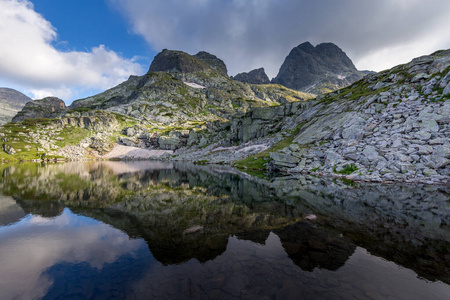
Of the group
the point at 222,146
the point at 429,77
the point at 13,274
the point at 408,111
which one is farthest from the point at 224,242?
the point at 222,146

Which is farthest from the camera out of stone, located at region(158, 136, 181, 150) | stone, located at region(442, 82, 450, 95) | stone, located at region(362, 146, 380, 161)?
stone, located at region(158, 136, 181, 150)

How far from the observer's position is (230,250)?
44.3 ft

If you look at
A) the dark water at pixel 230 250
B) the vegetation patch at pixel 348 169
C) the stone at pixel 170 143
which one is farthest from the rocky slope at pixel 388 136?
the stone at pixel 170 143

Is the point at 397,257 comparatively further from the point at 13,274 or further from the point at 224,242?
the point at 13,274

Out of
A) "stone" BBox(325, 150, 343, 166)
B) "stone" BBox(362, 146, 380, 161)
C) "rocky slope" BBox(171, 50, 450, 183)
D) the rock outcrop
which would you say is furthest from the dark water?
"stone" BBox(325, 150, 343, 166)

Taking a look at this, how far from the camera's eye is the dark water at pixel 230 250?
9.52 metres

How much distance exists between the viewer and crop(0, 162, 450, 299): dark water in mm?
9516

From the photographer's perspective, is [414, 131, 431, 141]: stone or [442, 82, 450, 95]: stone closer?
[414, 131, 431, 141]: stone

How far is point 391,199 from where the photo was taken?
2625cm

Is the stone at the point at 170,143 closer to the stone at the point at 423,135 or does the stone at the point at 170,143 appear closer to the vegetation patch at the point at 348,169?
the vegetation patch at the point at 348,169

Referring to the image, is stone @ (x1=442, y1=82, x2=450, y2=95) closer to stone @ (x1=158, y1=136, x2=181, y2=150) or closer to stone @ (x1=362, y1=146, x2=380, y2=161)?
stone @ (x1=362, y1=146, x2=380, y2=161)

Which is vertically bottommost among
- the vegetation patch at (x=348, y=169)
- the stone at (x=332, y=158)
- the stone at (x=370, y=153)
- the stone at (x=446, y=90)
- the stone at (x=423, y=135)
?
the vegetation patch at (x=348, y=169)

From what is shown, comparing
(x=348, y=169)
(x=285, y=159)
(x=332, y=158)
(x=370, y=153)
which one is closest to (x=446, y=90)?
(x=370, y=153)

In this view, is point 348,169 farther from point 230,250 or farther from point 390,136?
point 230,250
